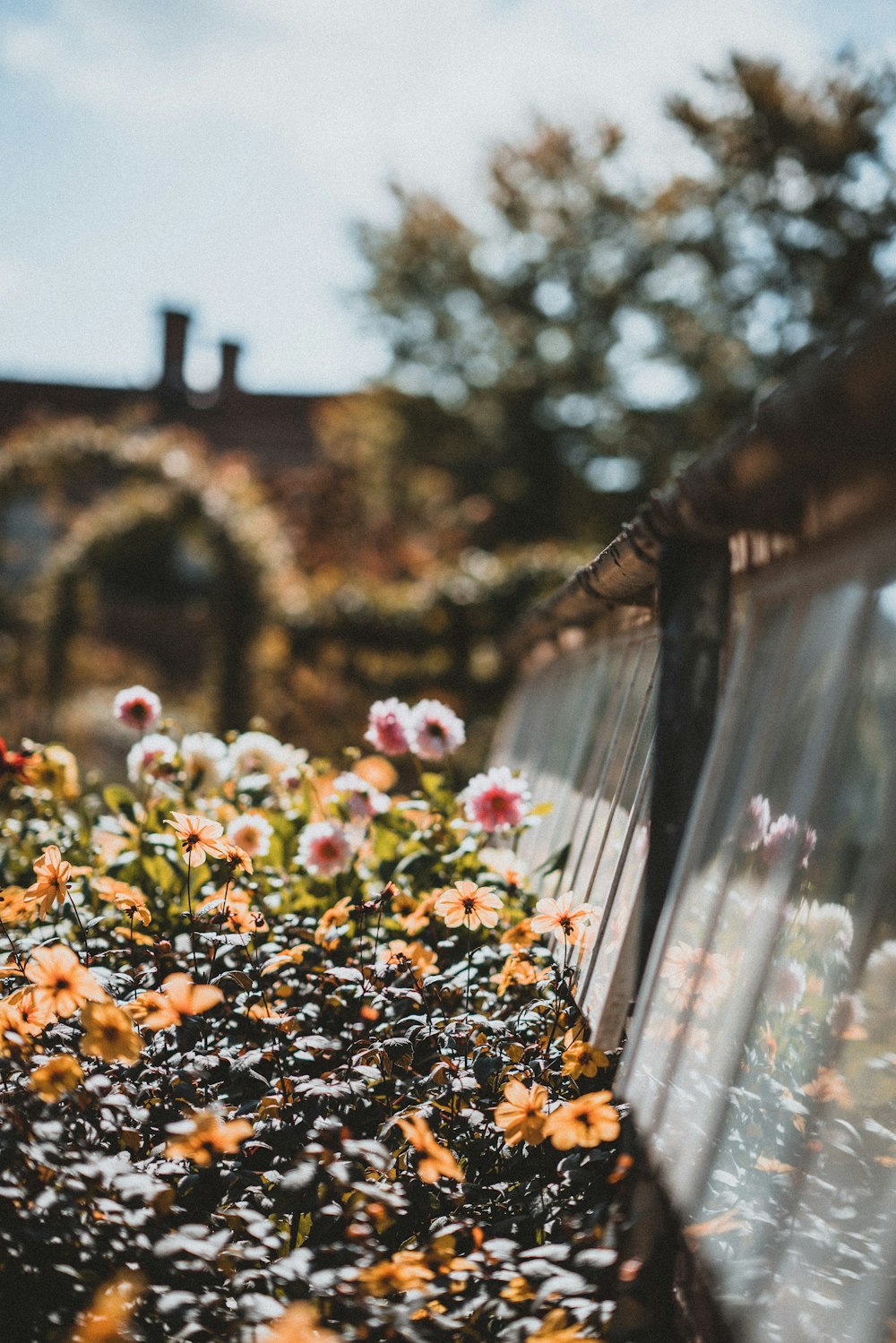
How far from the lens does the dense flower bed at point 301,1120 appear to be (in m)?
1.47

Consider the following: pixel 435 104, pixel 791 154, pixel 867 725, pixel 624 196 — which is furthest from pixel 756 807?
pixel 624 196

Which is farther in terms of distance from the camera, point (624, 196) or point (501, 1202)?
point (624, 196)

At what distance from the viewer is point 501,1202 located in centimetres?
180

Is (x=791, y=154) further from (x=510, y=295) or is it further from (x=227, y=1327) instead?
(x=227, y=1327)

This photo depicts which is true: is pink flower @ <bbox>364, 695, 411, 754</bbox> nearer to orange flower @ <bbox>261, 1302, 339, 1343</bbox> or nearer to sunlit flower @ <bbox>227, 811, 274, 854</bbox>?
sunlit flower @ <bbox>227, 811, 274, 854</bbox>

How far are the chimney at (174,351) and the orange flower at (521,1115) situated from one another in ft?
76.0

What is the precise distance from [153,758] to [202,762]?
6.7 inches

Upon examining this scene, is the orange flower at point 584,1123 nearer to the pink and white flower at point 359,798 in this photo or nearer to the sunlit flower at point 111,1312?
the sunlit flower at point 111,1312

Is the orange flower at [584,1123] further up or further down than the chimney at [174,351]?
further down

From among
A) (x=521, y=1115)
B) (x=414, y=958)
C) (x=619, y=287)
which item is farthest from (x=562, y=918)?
(x=619, y=287)

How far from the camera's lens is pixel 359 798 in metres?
3.12

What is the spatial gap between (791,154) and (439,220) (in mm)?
8349

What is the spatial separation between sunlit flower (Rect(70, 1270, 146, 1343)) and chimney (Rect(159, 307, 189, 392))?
23272 millimetres

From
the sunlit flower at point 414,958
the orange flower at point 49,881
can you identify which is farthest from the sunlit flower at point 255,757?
the orange flower at point 49,881
